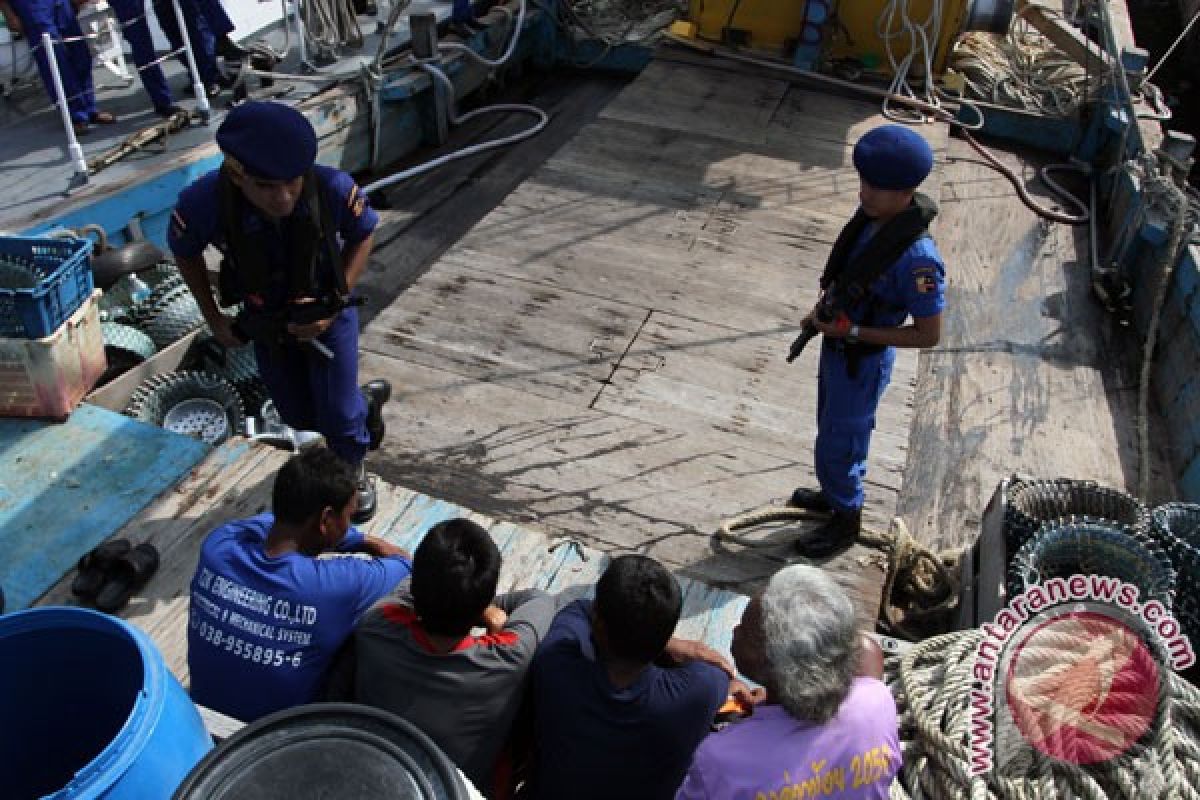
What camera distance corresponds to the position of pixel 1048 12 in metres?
9.56

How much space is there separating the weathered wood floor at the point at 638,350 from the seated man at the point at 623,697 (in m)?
1.53

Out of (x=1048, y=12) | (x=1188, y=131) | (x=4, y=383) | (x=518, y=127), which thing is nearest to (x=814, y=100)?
(x=518, y=127)

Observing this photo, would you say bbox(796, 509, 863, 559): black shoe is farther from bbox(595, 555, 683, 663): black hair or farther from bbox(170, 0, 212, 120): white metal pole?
bbox(170, 0, 212, 120): white metal pole

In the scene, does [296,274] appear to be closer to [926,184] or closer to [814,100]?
[926,184]

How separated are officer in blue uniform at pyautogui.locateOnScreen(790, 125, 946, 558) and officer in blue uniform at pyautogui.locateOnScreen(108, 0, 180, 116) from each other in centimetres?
508

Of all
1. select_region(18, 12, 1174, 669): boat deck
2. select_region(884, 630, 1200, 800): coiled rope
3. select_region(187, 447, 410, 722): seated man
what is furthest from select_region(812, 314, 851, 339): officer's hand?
select_region(187, 447, 410, 722): seated man

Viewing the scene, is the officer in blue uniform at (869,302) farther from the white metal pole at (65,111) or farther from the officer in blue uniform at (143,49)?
the officer in blue uniform at (143,49)

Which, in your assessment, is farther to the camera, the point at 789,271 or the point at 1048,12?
the point at 1048,12

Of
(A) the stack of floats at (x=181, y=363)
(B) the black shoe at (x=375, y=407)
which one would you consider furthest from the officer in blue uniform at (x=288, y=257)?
(A) the stack of floats at (x=181, y=363)

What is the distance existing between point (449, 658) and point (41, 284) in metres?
2.61

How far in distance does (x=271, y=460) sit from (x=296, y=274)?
3.10ft

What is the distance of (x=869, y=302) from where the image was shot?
10.8ft

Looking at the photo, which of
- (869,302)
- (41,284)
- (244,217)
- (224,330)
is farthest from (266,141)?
(869,302)

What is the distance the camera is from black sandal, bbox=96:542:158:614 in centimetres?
310
